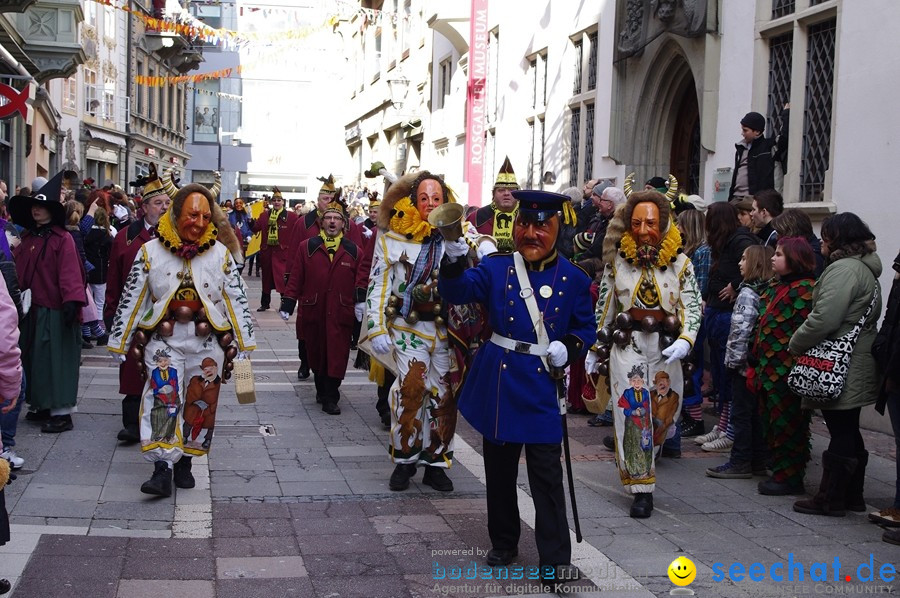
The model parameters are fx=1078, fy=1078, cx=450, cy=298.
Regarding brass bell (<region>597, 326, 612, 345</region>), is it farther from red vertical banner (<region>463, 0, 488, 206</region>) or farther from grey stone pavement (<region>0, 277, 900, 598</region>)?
red vertical banner (<region>463, 0, 488, 206</region>)

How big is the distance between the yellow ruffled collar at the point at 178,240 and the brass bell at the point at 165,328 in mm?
423

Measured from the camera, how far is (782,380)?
677cm

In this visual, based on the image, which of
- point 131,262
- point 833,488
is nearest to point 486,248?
point 833,488

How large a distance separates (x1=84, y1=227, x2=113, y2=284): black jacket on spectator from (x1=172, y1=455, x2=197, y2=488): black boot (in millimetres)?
6701

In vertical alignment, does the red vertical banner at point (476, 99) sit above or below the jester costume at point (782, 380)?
above

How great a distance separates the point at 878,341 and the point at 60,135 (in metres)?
25.8

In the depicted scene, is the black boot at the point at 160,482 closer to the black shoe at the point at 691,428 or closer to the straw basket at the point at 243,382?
the straw basket at the point at 243,382

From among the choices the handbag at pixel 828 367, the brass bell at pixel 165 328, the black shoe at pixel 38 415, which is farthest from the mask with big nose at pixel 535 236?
the black shoe at pixel 38 415

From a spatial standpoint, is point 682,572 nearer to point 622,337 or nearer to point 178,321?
point 622,337

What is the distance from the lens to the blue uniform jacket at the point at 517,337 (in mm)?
5195

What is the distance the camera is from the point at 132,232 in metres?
8.36

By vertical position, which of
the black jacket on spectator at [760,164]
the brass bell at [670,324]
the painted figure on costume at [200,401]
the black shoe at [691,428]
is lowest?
the black shoe at [691,428]

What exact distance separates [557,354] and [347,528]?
169 cm

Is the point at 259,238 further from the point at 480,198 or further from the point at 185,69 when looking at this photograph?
the point at 185,69
